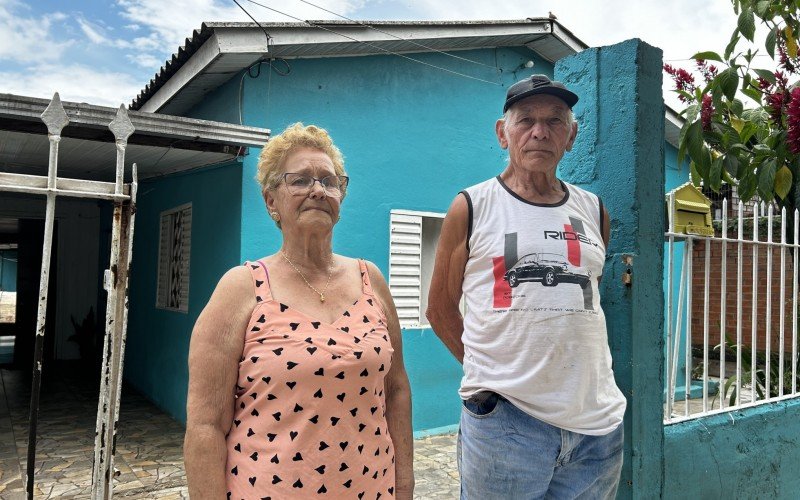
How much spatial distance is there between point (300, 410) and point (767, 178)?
88.7 inches

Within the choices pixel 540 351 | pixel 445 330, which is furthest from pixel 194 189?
pixel 540 351

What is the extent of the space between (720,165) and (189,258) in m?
5.35

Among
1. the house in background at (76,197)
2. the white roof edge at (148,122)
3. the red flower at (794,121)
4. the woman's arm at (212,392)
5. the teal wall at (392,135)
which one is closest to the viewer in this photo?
the woman's arm at (212,392)

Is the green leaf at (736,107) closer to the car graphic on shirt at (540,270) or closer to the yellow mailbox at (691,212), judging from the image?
the yellow mailbox at (691,212)

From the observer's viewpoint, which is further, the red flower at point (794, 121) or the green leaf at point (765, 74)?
the green leaf at point (765, 74)

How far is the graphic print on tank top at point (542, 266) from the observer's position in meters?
1.76

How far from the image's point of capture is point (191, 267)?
251 inches

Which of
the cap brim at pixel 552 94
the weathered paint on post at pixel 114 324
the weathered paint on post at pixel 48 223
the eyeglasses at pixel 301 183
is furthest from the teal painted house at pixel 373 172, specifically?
the weathered paint on post at pixel 48 223

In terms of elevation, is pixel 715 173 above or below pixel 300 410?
above

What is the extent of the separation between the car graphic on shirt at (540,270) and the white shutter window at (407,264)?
4.44m

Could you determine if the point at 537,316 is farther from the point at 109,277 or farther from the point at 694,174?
the point at 109,277

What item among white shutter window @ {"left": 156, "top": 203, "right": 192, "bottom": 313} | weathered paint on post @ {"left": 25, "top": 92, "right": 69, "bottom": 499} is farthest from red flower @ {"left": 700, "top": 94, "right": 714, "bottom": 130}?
white shutter window @ {"left": 156, "top": 203, "right": 192, "bottom": 313}

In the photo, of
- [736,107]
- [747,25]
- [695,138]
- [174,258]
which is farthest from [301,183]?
[174,258]

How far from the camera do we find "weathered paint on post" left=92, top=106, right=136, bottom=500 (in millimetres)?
2797
